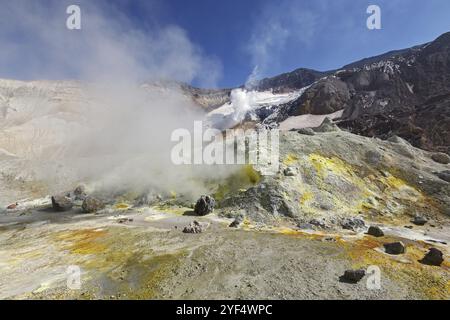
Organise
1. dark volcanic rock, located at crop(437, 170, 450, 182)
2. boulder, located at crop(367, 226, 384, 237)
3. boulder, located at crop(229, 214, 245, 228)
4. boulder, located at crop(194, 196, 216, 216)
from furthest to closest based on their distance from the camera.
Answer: dark volcanic rock, located at crop(437, 170, 450, 182), boulder, located at crop(194, 196, 216, 216), boulder, located at crop(229, 214, 245, 228), boulder, located at crop(367, 226, 384, 237)

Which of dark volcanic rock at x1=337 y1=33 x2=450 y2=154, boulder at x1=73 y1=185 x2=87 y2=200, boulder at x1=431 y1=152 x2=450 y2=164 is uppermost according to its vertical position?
dark volcanic rock at x1=337 y1=33 x2=450 y2=154

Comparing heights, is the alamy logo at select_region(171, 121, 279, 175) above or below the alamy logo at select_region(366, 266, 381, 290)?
above

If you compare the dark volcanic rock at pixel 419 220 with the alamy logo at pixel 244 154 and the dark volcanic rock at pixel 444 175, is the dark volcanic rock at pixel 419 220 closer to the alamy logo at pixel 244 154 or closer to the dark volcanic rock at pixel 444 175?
the dark volcanic rock at pixel 444 175

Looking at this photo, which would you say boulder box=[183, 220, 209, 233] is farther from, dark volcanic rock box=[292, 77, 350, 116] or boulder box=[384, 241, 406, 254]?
dark volcanic rock box=[292, 77, 350, 116]

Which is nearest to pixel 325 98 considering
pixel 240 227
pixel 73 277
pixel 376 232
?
pixel 376 232

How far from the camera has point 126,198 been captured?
40.7 metres

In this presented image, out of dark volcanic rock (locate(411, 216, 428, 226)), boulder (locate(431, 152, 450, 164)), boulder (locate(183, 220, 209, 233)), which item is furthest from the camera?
boulder (locate(431, 152, 450, 164))

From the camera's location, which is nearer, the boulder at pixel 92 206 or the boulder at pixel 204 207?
the boulder at pixel 204 207

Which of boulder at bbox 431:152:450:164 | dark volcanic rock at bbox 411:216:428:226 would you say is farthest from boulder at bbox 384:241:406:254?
boulder at bbox 431:152:450:164

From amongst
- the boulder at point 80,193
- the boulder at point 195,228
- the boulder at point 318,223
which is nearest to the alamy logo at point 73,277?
the boulder at point 195,228

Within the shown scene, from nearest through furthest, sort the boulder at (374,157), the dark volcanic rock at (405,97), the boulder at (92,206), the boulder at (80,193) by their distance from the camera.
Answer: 1. the boulder at (92,206)
2. the boulder at (374,157)
3. the boulder at (80,193)
4. the dark volcanic rock at (405,97)

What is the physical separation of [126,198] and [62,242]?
16714 mm
